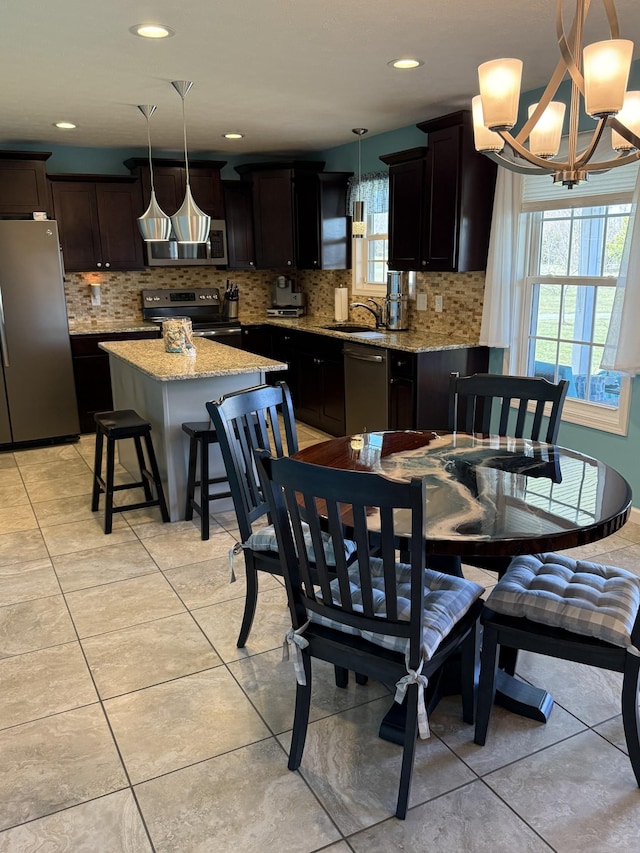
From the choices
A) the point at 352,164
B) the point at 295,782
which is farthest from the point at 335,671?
the point at 352,164

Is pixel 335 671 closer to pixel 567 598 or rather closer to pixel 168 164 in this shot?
pixel 567 598

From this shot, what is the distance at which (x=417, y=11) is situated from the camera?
2773 mm

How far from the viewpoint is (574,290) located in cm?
410

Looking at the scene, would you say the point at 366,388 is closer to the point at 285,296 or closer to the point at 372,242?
the point at 372,242

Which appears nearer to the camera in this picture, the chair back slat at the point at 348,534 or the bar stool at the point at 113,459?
the chair back slat at the point at 348,534

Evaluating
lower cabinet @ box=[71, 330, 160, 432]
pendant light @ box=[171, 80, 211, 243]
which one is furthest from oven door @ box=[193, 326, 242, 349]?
pendant light @ box=[171, 80, 211, 243]

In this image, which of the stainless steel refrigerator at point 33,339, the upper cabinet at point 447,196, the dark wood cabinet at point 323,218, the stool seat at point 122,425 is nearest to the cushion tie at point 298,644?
the stool seat at point 122,425

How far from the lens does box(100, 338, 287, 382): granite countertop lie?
11.9 ft

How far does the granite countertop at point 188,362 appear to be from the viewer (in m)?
3.63

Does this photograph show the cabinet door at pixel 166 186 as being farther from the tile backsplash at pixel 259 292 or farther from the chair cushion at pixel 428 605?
the chair cushion at pixel 428 605

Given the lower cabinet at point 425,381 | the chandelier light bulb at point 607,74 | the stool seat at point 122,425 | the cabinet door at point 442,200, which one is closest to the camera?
the chandelier light bulb at point 607,74

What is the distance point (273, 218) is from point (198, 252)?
79 centimetres

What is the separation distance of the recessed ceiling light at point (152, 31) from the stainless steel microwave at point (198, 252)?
3.12m

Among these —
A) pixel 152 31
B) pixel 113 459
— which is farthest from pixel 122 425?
pixel 152 31
